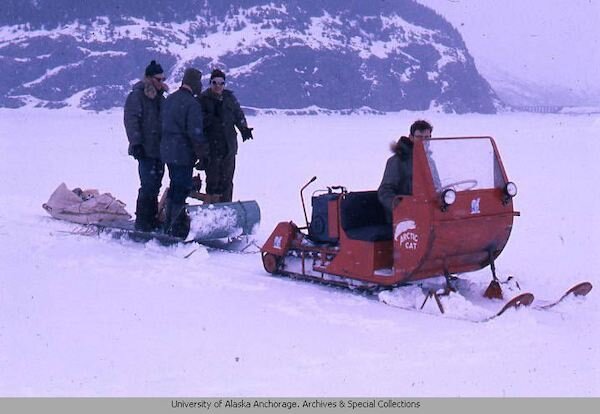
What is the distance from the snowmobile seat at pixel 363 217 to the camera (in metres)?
5.71

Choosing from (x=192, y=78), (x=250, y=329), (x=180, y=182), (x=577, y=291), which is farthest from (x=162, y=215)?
(x=577, y=291)

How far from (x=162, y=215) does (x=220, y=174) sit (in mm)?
799

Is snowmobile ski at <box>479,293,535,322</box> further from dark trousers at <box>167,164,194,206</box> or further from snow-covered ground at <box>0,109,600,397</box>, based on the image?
dark trousers at <box>167,164,194,206</box>

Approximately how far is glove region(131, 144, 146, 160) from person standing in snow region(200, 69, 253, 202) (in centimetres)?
73

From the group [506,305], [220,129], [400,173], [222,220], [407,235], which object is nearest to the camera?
[506,305]

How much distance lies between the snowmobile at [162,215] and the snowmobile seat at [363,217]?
6.03 feet

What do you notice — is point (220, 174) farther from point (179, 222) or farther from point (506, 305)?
point (506, 305)

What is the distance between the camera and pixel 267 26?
422ft

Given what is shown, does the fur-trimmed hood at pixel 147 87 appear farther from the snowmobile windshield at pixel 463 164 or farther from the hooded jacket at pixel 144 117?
the snowmobile windshield at pixel 463 164

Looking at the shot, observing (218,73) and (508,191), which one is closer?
(508,191)

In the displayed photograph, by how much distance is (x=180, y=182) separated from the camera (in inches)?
300

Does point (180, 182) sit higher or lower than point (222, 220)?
higher

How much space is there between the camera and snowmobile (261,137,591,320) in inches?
204
